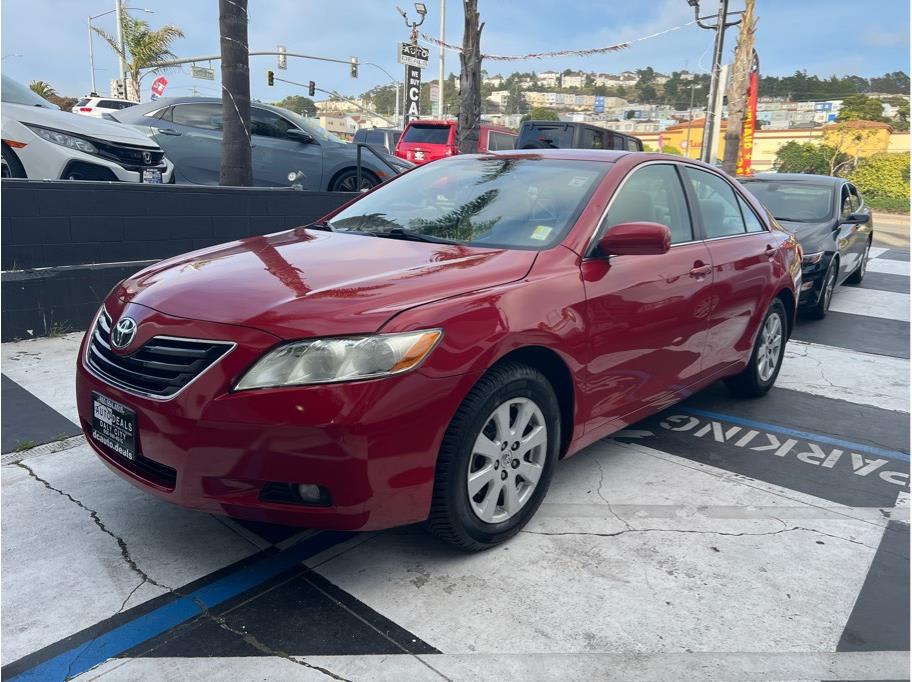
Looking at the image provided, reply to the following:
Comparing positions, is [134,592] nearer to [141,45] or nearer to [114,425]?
[114,425]

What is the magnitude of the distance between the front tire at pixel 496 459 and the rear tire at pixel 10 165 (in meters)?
5.89

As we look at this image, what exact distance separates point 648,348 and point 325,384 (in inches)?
72.3

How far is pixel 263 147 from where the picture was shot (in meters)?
9.88

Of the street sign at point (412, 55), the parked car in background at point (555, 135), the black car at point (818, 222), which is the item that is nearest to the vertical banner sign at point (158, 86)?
the street sign at point (412, 55)

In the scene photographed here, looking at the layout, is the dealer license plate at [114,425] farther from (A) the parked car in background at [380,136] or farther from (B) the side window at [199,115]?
(A) the parked car in background at [380,136]

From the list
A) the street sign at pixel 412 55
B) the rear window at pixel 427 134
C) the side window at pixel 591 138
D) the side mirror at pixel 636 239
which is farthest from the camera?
the street sign at pixel 412 55

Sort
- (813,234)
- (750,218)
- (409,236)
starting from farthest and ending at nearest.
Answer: (813,234)
(750,218)
(409,236)

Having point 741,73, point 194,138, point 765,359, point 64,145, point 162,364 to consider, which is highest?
point 741,73

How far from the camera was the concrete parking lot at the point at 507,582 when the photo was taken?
2355 millimetres

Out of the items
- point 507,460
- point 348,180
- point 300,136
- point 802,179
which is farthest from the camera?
point 348,180

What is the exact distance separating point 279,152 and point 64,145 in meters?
3.25

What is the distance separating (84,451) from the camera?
386 cm

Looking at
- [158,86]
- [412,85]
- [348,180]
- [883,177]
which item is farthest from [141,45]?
[883,177]

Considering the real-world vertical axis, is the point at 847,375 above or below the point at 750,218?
below
